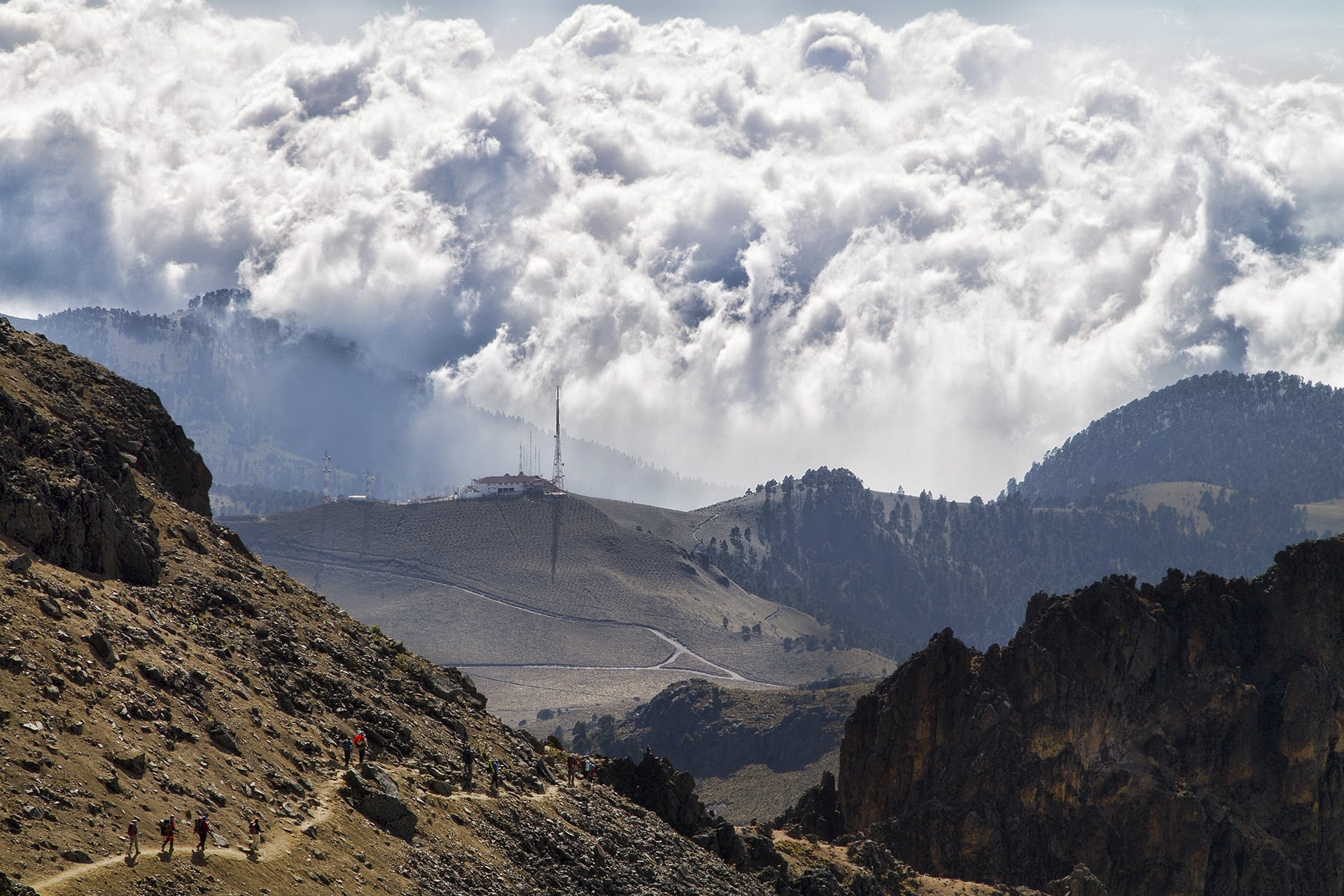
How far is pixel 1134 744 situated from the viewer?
15638 centimetres

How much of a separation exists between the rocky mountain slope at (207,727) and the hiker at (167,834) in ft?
1.50

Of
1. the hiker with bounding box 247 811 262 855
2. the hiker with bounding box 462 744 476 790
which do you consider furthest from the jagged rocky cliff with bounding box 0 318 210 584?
the hiker with bounding box 462 744 476 790

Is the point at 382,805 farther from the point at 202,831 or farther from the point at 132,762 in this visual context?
the point at 202,831

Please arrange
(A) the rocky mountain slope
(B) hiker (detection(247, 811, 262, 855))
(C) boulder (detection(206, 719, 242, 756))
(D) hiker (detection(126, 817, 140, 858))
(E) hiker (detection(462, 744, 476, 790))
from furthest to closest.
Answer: (E) hiker (detection(462, 744, 476, 790)), (C) boulder (detection(206, 719, 242, 756)), (B) hiker (detection(247, 811, 262, 855)), (A) the rocky mountain slope, (D) hiker (detection(126, 817, 140, 858))

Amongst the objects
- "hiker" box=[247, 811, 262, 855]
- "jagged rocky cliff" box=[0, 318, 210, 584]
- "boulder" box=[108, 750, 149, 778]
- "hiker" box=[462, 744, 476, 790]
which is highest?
"jagged rocky cliff" box=[0, 318, 210, 584]

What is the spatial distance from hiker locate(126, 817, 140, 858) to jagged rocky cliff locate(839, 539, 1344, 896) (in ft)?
336

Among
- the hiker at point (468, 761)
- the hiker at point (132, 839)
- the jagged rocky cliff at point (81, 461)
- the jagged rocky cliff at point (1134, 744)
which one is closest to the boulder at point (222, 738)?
the hiker at point (132, 839)

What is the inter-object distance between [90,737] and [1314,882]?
129m

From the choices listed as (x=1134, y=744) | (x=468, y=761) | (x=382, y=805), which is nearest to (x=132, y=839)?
(x=382, y=805)

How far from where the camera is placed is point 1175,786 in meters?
152

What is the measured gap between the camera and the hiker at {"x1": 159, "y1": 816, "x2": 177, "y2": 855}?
→ 52594 millimetres

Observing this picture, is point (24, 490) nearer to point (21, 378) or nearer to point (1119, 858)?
point (21, 378)

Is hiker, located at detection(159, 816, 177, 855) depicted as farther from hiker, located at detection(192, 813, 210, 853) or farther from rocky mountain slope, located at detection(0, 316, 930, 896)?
hiker, located at detection(192, 813, 210, 853)

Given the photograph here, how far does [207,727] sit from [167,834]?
1018cm
